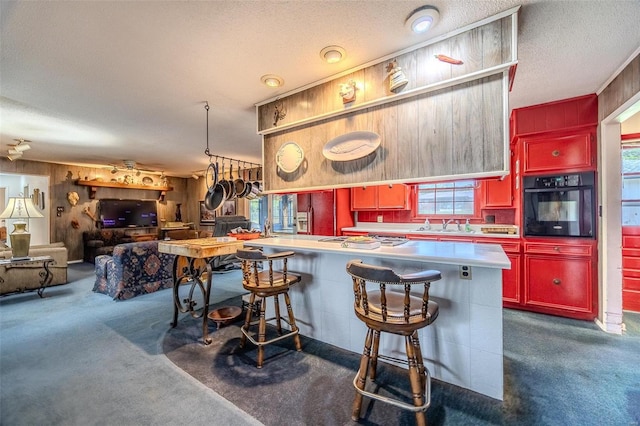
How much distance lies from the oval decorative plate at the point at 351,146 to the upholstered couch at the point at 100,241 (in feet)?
20.0

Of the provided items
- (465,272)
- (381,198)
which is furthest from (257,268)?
(381,198)

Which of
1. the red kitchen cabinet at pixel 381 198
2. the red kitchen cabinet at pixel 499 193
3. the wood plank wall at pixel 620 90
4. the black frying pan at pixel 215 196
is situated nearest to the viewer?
the wood plank wall at pixel 620 90

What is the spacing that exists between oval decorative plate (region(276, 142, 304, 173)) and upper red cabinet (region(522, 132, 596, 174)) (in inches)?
105

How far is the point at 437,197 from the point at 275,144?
9.27ft

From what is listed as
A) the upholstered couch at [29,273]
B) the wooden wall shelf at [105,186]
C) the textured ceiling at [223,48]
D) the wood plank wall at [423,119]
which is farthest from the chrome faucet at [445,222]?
the wooden wall shelf at [105,186]

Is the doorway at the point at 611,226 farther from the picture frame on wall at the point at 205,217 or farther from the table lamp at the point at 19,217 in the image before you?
the picture frame on wall at the point at 205,217

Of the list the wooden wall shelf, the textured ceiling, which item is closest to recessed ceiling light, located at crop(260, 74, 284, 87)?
the textured ceiling

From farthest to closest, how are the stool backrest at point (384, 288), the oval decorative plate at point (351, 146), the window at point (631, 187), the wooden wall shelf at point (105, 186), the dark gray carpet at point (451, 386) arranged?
the wooden wall shelf at point (105, 186) → the window at point (631, 187) → the oval decorative plate at point (351, 146) → the dark gray carpet at point (451, 386) → the stool backrest at point (384, 288)

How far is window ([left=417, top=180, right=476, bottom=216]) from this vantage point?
13.7 ft

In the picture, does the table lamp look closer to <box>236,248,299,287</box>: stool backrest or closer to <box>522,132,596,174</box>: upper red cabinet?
<box>236,248,299,287</box>: stool backrest

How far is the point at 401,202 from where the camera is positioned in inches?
174

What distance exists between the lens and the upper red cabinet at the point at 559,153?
2893 millimetres

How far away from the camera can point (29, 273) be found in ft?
13.2

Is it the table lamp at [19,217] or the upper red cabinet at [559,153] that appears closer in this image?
the upper red cabinet at [559,153]
